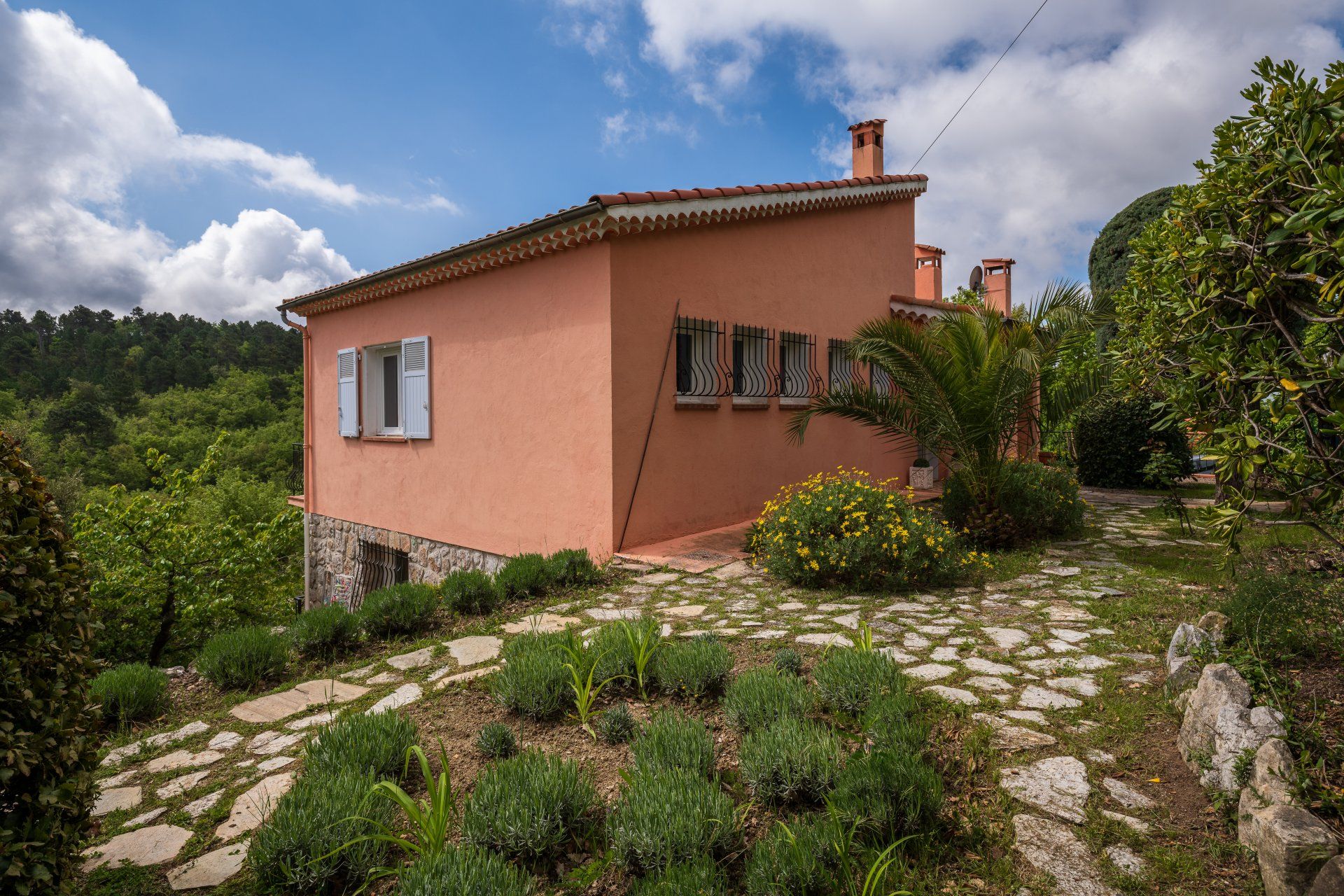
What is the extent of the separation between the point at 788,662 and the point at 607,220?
172 inches

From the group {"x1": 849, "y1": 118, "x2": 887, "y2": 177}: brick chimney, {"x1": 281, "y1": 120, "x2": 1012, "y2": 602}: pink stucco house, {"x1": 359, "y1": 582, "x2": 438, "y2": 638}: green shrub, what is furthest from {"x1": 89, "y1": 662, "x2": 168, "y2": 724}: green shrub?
{"x1": 849, "y1": 118, "x2": 887, "y2": 177}: brick chimney

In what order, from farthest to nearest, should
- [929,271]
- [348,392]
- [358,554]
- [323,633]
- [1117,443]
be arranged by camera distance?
[929,271], [1117,443], [358,554], [348,392], [323,633]

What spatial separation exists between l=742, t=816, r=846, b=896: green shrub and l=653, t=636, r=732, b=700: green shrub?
116 cm

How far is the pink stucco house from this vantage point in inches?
269

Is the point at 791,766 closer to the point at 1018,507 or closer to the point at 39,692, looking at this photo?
Answer: the point at 39,692

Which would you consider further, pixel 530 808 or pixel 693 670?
pixel 693 670

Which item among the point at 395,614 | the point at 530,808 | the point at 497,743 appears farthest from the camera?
the point at 395,614

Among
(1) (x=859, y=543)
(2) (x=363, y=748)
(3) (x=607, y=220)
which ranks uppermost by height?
(3) (x=607, y=220)

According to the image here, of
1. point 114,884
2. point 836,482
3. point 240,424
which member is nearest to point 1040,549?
point 836,482

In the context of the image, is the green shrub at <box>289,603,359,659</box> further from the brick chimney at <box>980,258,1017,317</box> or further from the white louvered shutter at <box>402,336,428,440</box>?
the brick chimney at <box>980,258,1017,317</box>

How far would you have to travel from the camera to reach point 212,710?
3832 millimetres

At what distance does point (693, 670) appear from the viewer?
323 centimetres

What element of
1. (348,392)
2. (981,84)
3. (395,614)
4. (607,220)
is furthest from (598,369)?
(981,84)

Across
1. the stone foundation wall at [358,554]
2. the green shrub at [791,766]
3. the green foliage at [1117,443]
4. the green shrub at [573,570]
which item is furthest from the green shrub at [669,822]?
the green foliage at [1117,443]
